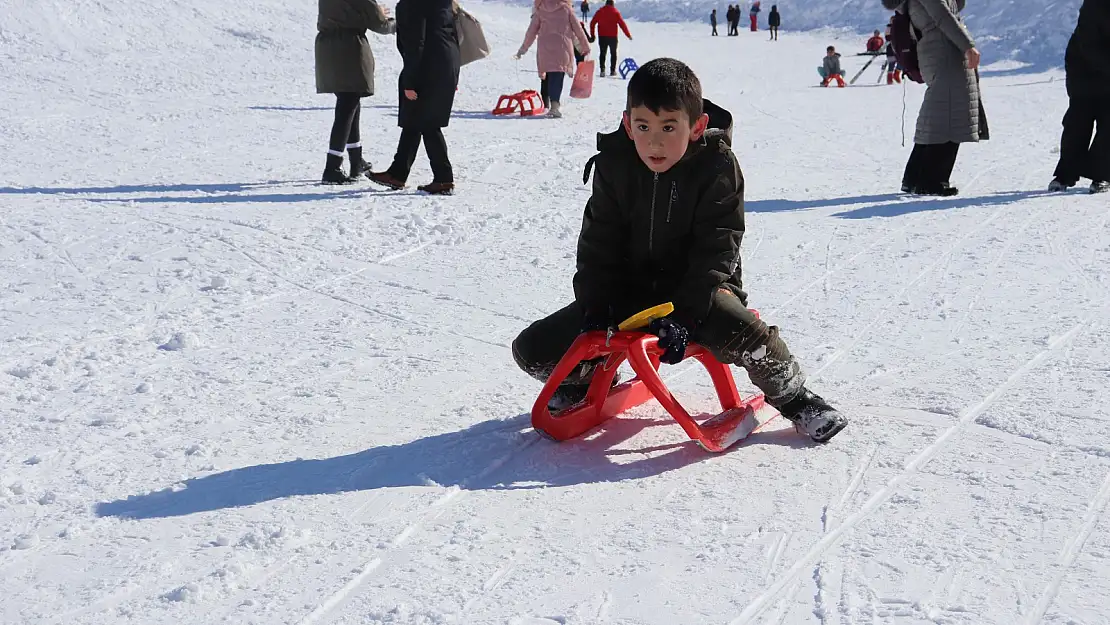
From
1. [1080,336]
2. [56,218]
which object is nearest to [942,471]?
[1080,336]

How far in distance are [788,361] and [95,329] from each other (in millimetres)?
2868

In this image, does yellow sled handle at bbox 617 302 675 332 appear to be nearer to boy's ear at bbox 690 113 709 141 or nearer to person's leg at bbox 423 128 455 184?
boy's ear at bbox 690 113 709 141

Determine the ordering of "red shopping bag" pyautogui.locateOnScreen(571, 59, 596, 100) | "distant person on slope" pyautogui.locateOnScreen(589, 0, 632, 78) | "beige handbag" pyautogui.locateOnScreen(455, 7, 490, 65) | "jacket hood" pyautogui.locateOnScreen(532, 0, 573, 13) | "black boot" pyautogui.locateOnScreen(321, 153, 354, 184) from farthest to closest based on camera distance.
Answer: "distant person on slope" pyautogui.locateOnScreen(589, 0, 632, 78)
"red shopping bag" pyautogui.locateOnScreen(571, 59, 596, 100)
"jacket hood" pyautogui.locateOnScreen(532, 0, 573, 13)
"black boot" pyautogui.locateOnScreen(321, 153, 354, 184)
"beige handbag" pyautogui.locateOnScreen(455, 7, 490, 65)

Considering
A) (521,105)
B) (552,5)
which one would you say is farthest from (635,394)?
(552,5)

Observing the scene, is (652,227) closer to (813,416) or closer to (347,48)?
(813,416)

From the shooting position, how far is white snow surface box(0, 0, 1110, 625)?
101 inches

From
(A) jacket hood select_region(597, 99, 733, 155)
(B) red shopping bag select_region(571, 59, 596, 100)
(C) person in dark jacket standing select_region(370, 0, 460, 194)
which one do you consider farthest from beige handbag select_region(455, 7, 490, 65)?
(B) red shopping bag select_region(571, 59, 596, 100)

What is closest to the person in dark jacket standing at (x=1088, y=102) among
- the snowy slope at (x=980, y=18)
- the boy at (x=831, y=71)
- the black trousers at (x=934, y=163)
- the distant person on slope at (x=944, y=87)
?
the distant person on slope at (x=944, y=87)

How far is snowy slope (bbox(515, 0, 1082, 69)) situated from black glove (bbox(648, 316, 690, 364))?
720 inches

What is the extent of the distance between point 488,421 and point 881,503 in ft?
4.27

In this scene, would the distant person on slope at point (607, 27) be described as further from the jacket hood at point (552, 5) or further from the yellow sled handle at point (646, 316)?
the yellow sled handle at point (646, 316)

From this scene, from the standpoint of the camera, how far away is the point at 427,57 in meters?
7.40

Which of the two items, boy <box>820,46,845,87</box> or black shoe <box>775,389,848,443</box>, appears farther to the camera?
boy <box>820,46,845,87</box>

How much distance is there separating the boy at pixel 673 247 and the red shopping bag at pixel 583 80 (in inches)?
433
